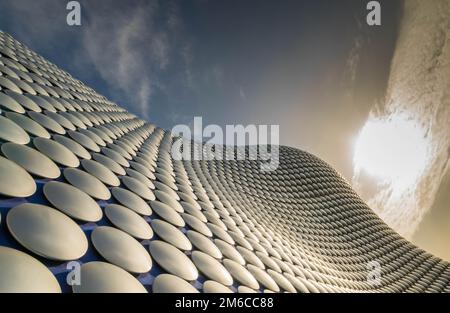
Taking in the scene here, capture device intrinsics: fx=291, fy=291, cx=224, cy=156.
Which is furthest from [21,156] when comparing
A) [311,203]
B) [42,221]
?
[311,203]

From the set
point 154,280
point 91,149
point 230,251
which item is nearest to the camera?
point 154,280

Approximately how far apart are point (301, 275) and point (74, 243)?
7820 mm

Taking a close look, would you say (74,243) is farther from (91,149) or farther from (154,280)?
(91,149)

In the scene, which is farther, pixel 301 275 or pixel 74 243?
pixel 301 275

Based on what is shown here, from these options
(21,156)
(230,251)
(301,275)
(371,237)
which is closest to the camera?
(21,156)

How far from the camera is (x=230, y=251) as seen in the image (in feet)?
25.7

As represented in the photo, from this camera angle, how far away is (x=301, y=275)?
9.60 meters

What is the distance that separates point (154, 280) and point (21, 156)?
10.9 ft
